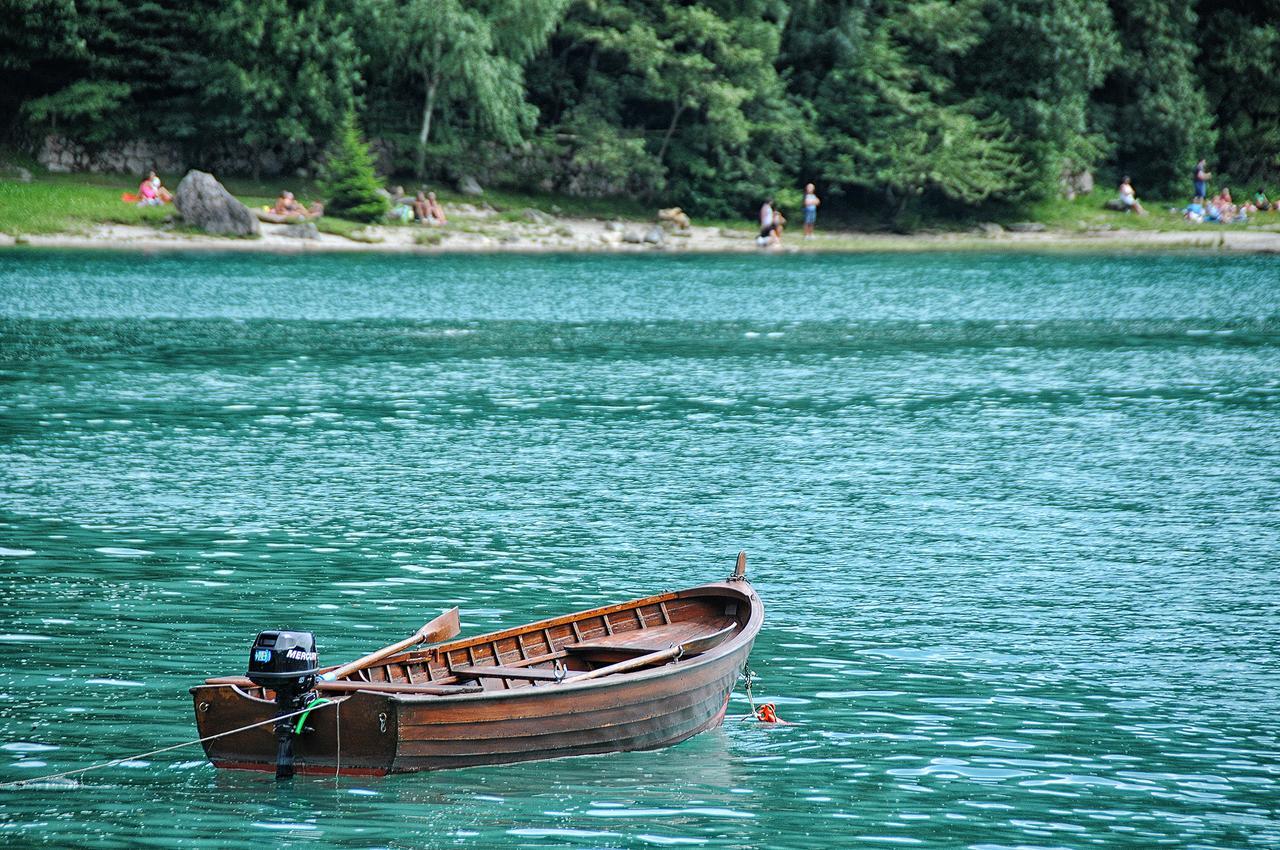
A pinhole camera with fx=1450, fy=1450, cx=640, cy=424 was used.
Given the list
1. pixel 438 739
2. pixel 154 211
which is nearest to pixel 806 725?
pixel 438 739

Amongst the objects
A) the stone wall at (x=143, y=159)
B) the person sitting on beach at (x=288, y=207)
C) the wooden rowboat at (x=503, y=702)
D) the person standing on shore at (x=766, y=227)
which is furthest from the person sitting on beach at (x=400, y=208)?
the wooden rowboat at (x=503, y=702)

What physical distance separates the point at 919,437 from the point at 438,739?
18.1 m

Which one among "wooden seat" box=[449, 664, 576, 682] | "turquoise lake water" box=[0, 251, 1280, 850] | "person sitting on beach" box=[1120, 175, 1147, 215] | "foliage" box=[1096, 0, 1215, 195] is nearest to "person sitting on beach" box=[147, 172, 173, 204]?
"turquoise lake water" box=[0, 251, 1280, 850]

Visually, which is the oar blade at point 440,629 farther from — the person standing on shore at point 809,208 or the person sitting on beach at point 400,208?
the person standing on shore at point 809,208

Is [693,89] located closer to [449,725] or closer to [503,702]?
[503,702]

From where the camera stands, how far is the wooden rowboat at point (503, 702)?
37.6ft

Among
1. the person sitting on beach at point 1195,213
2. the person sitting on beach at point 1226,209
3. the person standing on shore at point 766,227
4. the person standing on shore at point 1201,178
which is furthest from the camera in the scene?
the person standing on shore at point 1201,178

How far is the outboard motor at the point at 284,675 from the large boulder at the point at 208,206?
53.5 m

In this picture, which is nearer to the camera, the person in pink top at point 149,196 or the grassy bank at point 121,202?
the grassy bank at point 121,202

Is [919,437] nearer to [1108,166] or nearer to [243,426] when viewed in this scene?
[243,426]

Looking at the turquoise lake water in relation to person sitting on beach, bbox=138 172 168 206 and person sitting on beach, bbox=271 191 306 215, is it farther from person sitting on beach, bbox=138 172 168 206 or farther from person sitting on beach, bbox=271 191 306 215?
person sitting on beach, bbox=271 191 306 215

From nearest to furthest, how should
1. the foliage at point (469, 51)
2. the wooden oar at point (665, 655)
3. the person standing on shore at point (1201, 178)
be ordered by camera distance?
the wooden oar at point (665, 655) < the foliage at point (469, 51) < the person standing on shore at point (1201, 178)

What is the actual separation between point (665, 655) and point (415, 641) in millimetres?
2268

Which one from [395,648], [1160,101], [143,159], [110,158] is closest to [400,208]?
[143,159]
